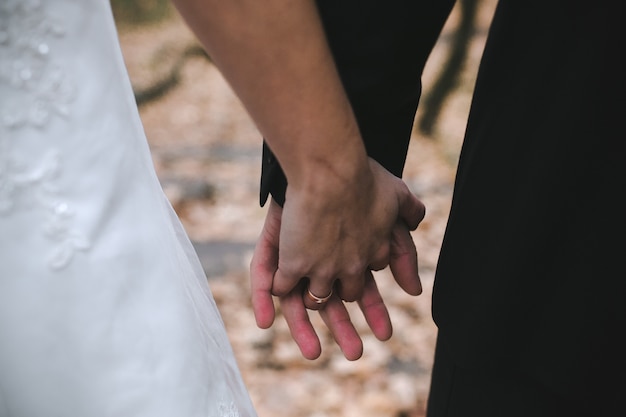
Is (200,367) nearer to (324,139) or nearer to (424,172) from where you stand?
(324,139)

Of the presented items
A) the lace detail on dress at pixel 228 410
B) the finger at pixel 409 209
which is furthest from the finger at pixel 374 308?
the lace detail on dress at pixel 228 410

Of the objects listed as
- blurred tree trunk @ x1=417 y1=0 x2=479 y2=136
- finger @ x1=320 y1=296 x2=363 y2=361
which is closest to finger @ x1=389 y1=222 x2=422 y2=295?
finger @ x1=320 y1=296 x2=363 y2=361

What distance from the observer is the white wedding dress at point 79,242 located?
2.37ft

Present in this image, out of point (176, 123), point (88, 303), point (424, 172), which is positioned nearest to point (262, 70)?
point (88, 303)

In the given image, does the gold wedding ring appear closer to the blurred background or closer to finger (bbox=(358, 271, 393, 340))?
finger (bbox=(358, 271, 393, 340))

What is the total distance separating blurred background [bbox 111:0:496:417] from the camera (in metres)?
1.88

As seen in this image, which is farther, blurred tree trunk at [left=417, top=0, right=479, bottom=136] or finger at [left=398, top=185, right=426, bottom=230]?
blurred tree trunk at [left=417, top=0, right=479, bottom=136]

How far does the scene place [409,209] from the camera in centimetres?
98

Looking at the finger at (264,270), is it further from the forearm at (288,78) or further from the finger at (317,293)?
the forearm at (288,78)

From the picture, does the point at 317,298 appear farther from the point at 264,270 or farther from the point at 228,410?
the point at 228,410

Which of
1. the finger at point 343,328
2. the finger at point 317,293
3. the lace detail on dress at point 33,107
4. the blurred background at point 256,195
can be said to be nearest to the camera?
the lace detail on dress at point 33,107

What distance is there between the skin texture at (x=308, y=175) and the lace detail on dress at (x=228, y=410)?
0.59 ft

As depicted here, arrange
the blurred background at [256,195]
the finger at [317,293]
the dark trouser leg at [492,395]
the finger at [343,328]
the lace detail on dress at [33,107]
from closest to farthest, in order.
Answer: the lace detail on dress at [33,107] → the dark trouser leg at [492,395] → the finger at [317,293] → the finger at [343,328] → the blurred background at [256,195]

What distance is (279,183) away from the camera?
976 millimetres
